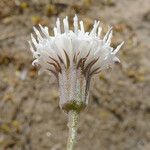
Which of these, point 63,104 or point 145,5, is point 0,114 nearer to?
point 145,5

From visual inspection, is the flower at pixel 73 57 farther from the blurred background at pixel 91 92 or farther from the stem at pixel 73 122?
the blurred background at pixel 91 92

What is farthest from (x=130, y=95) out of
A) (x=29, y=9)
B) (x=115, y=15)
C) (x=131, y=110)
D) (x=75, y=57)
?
(x=75, y=57)

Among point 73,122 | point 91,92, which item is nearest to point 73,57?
point 73,122

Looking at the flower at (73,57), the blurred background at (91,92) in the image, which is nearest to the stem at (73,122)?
the flower at (73,57)

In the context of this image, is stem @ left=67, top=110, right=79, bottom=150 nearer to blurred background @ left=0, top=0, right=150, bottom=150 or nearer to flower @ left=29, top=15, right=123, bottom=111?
flower @ left=29, top=15, right=123, bottom=111

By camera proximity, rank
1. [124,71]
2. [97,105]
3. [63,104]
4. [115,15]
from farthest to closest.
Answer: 1. [115,15]
2. [124,71]
3. [97,105]
4. [63,104]

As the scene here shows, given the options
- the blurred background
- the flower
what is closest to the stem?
the flower
